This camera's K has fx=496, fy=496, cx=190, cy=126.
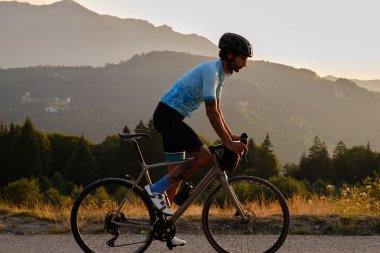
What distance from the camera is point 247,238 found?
5027 millimetres

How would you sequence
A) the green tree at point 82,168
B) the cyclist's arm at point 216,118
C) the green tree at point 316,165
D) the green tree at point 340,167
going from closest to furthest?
the cyclist's arm at point 216,118 < the green tree at point 82,168 < the green tree at point 340,167 < the green tree at point 316,165

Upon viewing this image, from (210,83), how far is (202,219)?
4.69 feet

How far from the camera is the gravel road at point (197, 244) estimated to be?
5266mm

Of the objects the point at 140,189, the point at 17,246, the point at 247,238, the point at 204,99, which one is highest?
the point at 204,99

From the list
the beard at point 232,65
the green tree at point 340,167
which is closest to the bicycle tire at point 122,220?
the beard at point 232,65

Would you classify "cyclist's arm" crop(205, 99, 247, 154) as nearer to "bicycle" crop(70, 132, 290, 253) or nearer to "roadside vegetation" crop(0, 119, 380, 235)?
"bicycle" crop(70, 132, 290, 253)

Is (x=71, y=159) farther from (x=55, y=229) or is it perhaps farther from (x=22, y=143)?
(x=55, y=229)

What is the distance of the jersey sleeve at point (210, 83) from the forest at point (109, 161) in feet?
197

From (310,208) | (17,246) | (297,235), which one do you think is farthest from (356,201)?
(17,246)

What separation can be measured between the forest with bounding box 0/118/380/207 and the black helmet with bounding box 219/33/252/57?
197 ft

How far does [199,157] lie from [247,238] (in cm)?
103

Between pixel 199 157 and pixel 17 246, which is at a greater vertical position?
pixel 199 157

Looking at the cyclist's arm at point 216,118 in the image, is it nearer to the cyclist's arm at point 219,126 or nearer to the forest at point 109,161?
the cyclist's arm at point 219,126

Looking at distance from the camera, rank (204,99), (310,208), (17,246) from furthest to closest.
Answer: (310,208), (17,246), (204,99)
